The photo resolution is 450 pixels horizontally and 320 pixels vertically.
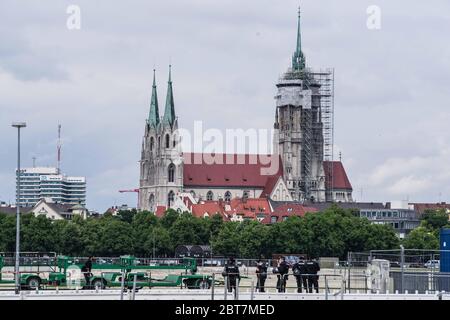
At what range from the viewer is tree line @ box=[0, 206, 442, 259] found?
16388cm

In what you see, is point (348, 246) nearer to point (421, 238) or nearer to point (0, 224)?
point (421, 238)

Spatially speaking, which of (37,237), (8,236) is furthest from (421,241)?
(8,236)

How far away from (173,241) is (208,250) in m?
7.53

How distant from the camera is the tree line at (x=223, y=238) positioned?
164 m

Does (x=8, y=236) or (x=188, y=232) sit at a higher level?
(x=188, y=232)

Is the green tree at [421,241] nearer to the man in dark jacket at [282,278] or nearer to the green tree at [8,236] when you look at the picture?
the green tree at [8,236]

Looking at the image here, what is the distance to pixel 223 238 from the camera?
566ft

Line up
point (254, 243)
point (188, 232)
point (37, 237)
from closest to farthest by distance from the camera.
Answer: point (254, 243) < point (37, 237) < point (188, 232)

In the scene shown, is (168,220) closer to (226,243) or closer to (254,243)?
(226,243)

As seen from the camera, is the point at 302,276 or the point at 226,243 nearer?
the point at 302,276

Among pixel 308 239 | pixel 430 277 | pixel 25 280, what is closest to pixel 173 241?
pixel 308 239

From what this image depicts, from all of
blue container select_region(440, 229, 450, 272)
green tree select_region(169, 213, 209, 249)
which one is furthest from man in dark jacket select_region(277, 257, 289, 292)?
green tree select_region(169, 213, 209, 249)

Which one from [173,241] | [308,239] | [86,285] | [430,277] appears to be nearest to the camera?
[430,277]
